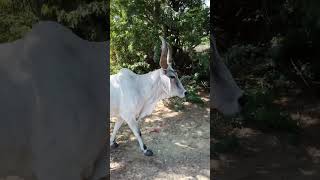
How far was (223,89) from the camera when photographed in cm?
196

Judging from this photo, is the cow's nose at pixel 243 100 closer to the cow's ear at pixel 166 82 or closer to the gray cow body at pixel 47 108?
the cow's ear at pixel 166 82

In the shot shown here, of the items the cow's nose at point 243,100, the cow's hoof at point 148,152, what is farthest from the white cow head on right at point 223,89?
the cow's hoof at point 148,152

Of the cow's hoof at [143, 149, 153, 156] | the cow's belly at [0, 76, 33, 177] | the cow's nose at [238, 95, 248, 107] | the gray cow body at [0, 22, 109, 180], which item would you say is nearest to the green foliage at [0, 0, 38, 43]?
the gray cow body at [0, 22, 109, 180]

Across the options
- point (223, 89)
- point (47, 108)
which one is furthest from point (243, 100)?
point (47, 108)

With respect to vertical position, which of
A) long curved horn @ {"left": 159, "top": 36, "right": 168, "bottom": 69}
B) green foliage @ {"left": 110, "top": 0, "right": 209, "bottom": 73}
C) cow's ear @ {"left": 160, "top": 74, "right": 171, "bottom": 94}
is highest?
green foliage @ {"left": 110, "top": 0, "right": 209, "bottom": 73}

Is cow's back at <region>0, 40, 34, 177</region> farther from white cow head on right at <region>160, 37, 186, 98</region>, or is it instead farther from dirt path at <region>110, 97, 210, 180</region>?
white cow head on right at <region>160, 37, 186, 98</region>

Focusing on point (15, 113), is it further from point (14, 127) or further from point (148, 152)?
point (148, 152)

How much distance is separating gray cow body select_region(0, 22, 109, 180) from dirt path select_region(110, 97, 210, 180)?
144mm

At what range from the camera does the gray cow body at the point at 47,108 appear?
5.87 ft

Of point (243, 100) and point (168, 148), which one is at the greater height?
point (243, 100)

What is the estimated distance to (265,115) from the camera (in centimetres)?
193

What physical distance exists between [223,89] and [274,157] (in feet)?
1.25

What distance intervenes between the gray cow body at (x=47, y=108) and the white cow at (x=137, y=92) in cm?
11

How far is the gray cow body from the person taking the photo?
1.79 m
